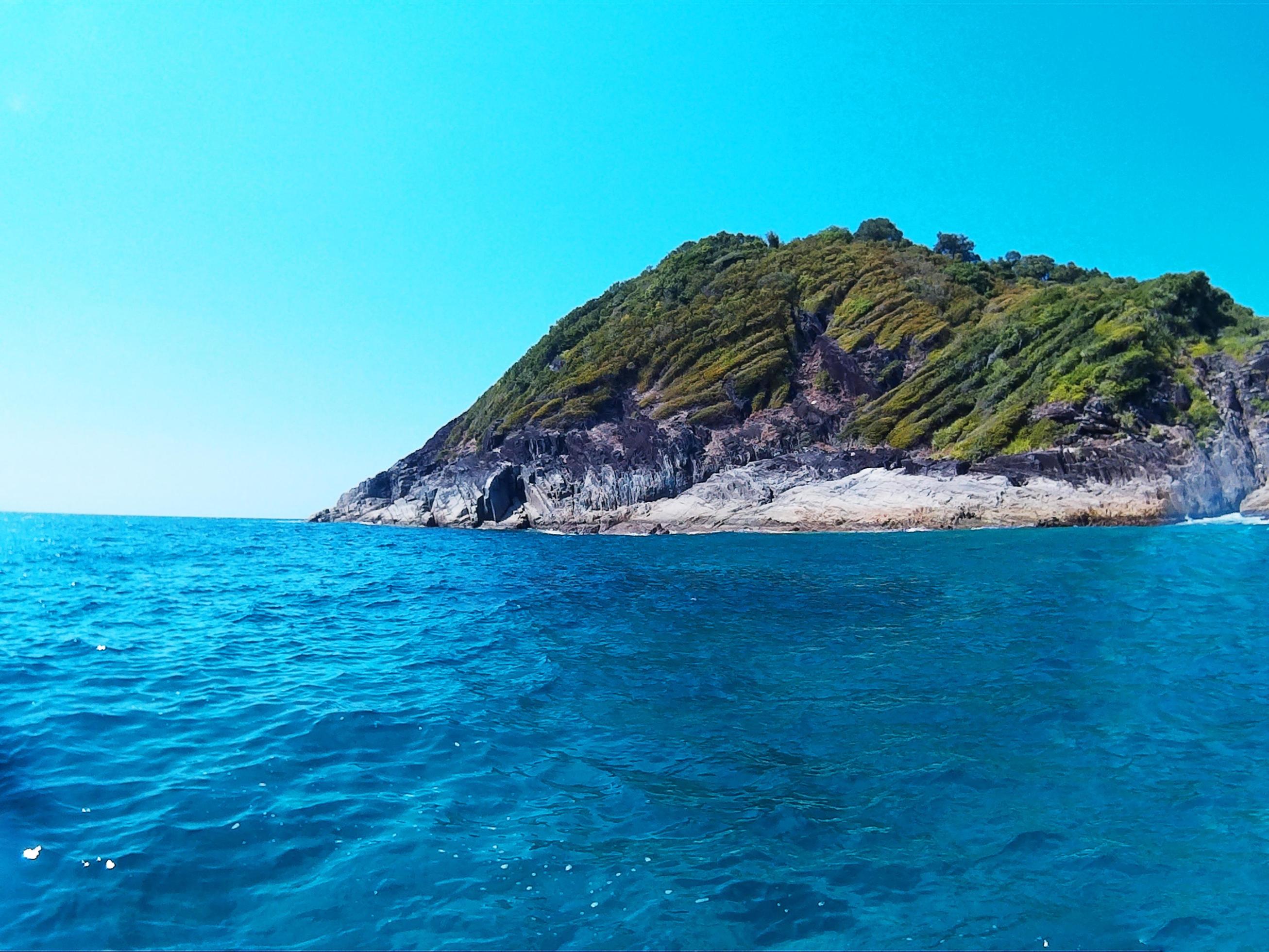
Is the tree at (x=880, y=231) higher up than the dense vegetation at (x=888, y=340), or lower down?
higher up

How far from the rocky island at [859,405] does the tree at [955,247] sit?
14.4 inches

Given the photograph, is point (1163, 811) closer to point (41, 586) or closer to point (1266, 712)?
point (1266, 712)

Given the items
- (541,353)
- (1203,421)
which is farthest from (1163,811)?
(541,353)

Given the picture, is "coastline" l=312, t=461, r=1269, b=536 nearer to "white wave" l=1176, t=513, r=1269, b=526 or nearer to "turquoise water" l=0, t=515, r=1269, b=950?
"white wave" l=1176, t=513, r=1269, b=526

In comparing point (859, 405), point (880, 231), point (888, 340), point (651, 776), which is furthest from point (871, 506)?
point (880, 231)

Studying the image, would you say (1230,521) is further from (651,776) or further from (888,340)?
(651,776)

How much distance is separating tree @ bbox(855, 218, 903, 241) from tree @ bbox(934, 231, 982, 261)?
15.7 ft

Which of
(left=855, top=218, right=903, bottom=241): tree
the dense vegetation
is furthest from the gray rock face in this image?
(left=855, top=218, right=903, bottom=241): tree

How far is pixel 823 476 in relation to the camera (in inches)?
1921

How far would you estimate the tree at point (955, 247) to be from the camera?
76438mm

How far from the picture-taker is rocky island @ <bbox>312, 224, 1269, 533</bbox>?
3888 cm

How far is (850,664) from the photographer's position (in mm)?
12133

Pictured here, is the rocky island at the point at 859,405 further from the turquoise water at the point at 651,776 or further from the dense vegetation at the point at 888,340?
the turquoise water at the point at 651,776

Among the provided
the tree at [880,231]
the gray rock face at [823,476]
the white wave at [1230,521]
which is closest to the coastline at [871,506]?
the gray rock face at [823,476]
